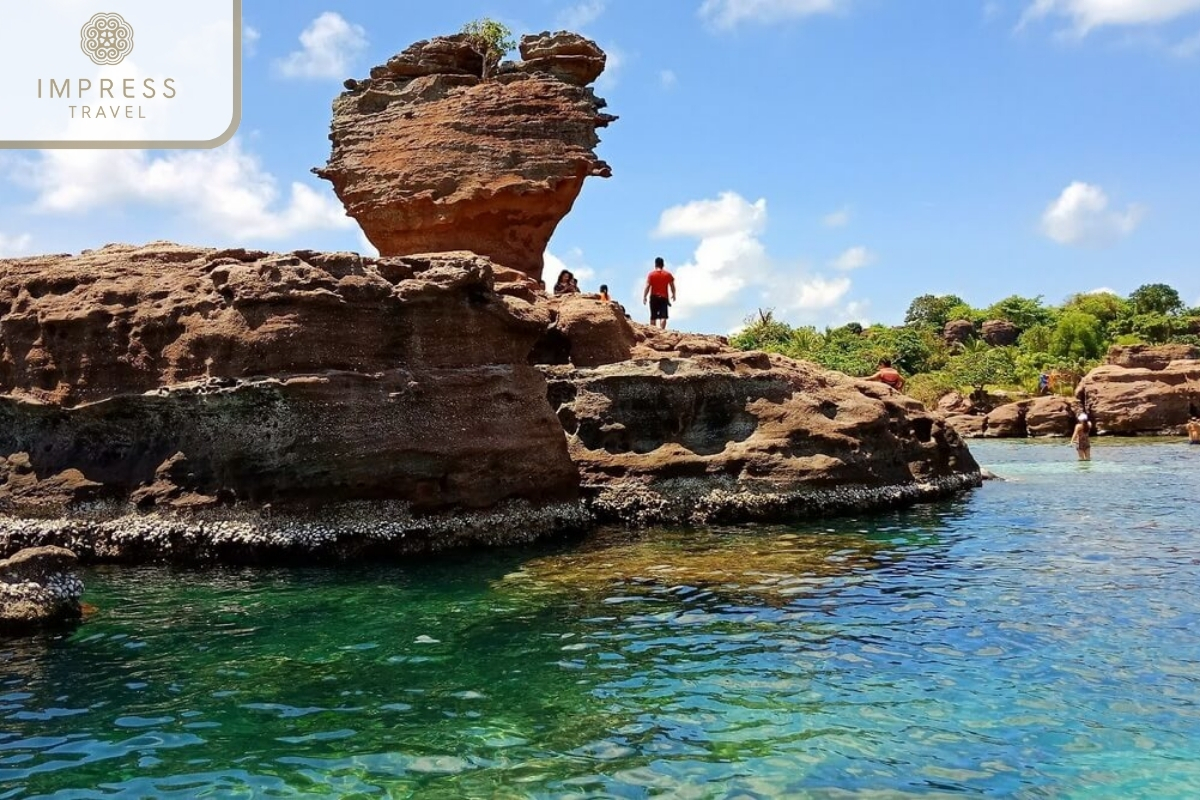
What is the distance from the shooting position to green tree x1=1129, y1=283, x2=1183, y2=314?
80.2m

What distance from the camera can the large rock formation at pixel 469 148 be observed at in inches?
754

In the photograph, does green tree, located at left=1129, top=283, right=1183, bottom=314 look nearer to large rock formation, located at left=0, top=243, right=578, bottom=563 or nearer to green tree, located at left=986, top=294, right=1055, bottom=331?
green tree, located at left=986, top=294, right=1055, bottom=331

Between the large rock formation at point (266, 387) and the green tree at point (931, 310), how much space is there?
88.5 metres

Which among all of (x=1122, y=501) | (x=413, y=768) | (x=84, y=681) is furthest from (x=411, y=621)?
(x=1122, y=501)

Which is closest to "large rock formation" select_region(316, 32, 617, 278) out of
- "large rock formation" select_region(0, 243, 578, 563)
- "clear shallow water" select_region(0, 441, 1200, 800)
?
"large rock formation" select_region(0, 243, 578, 563)

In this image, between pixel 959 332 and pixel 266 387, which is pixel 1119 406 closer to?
pixel 266 387

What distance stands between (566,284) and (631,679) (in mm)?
13427

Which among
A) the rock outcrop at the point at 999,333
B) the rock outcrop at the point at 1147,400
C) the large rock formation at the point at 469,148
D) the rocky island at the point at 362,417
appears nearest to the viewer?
the rocky island at the point at 362,417

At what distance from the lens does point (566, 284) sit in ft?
66.2

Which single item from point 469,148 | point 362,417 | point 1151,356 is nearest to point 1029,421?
point 1151,356

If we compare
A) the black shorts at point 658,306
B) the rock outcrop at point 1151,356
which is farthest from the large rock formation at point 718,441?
the rock outcrop at point 1151,356

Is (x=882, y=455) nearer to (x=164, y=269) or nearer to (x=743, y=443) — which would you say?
(x=743, y=443)

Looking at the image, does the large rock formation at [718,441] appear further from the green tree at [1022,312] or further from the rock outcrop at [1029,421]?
the green tree at [1022,312]

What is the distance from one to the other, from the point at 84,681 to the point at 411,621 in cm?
285
